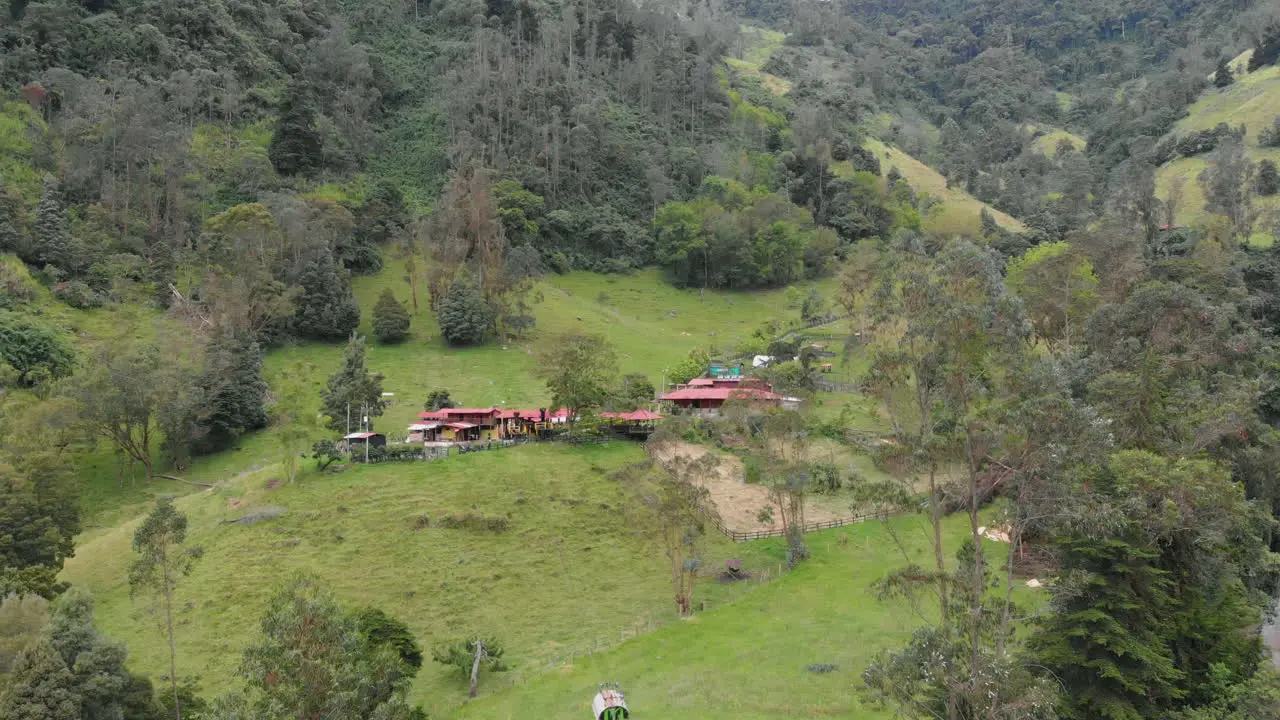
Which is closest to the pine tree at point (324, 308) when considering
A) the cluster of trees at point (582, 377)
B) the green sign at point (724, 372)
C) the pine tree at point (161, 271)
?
the pine tree at point (161, 271)

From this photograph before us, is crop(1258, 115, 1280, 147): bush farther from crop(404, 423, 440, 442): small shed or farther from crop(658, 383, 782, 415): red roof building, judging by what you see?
crop(404, 423, 440, 442): small shed

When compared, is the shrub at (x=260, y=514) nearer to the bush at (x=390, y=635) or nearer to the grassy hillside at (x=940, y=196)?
the bush at (x=390, y=635)

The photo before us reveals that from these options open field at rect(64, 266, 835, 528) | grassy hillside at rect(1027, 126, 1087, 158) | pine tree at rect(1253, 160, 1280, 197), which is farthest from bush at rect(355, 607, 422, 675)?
grassy hillside at rect(1027, 126, 1087, 158)

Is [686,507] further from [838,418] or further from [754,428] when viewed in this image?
[838,418]

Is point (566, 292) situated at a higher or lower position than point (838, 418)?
higher

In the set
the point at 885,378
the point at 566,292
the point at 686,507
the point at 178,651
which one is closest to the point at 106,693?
the point at 178,651

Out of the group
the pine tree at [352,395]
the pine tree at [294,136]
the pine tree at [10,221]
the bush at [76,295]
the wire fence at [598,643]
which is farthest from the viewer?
the pine tree at [294,136]

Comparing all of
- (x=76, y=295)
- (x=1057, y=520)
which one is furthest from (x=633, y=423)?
(x=76, y=295)
